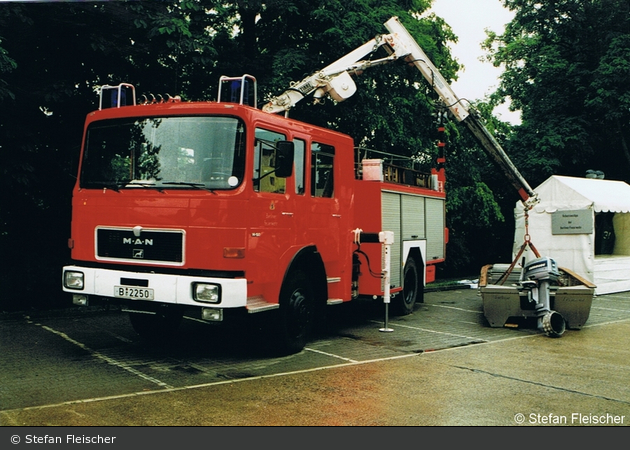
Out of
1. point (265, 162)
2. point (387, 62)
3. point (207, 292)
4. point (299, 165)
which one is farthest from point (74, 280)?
point (387, 62)

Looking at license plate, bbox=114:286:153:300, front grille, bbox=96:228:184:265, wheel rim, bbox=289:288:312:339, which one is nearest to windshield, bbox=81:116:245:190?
front grille, bbox=96:228:184:265

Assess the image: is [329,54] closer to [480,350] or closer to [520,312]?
[520,312]

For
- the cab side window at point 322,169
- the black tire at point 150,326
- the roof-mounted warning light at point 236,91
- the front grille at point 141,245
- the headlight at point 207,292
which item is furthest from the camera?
the black tire at point 150,326

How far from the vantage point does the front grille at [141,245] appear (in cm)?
700

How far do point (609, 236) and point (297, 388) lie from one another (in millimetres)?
16068

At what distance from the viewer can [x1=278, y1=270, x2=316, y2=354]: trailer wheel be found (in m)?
7.61

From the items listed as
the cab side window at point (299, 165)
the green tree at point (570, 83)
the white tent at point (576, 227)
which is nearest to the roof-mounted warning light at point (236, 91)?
the cab side window at point (299, 165)

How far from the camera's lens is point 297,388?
634 cm

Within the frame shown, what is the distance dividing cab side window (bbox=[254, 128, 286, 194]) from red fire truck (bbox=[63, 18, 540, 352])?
0.04ft

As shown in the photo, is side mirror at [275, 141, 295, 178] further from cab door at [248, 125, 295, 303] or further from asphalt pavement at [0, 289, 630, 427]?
asphalt pavement at [0, 289, 630, 427]

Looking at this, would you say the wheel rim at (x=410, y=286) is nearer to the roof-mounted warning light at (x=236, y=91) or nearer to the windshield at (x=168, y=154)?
the roof-mounted warning light at (x=236, y=91)

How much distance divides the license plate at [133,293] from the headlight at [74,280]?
53cm

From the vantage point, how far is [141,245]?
23.6 ft

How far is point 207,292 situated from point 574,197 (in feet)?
38.2
